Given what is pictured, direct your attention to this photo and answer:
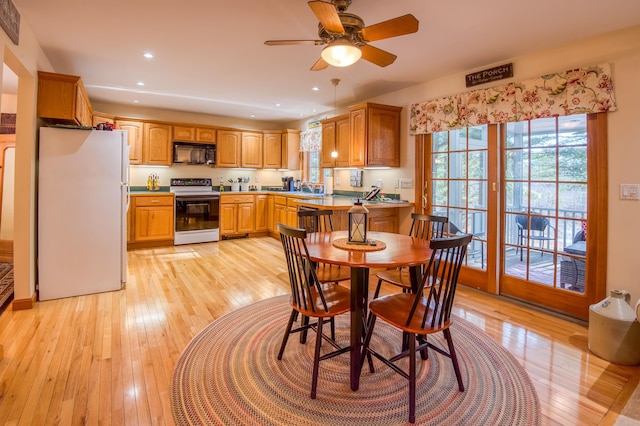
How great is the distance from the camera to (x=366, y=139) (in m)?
4.32

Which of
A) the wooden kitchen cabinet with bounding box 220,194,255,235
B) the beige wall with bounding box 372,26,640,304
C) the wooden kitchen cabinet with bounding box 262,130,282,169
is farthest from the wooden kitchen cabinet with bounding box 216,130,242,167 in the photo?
the beige wall with bounding box 372,26,640,304

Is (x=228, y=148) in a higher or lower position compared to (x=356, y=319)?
higher

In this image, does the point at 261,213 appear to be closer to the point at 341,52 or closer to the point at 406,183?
the point at 406,183

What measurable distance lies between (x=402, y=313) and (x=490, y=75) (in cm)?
286

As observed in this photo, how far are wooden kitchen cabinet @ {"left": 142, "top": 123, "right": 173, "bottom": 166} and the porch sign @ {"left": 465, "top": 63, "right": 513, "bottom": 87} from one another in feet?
16.1

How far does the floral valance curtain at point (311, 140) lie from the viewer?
6316 millimetres

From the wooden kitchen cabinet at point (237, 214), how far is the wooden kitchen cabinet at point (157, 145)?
1205 millimetres

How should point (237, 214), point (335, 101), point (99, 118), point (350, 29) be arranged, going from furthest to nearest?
point (237, 214), point (335, 101), point (99, 118), point (350, 29)

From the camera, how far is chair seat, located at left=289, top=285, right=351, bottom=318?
188 centimetres

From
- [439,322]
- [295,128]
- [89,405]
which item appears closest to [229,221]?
[295,128]

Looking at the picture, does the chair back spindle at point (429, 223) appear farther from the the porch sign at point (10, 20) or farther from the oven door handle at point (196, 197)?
the oven door handle at point (196, 197)

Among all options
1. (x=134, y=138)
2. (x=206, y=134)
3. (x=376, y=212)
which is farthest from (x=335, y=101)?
(x=134, y=138)

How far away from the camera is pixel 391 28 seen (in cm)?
206

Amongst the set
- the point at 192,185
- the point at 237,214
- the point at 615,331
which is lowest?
the point at 615,331
